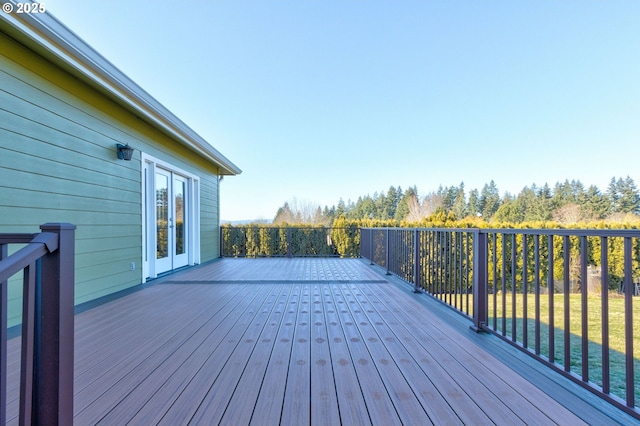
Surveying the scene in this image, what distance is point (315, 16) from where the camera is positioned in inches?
351

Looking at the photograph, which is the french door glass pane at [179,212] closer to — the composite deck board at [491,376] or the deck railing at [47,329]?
the composite deck board at [491,376]

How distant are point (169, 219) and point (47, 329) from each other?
483cm

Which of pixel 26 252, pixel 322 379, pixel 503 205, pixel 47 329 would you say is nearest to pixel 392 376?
pixel 322 379

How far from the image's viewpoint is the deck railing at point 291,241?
8912 millimetres

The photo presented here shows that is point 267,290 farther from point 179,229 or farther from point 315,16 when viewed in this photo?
point 315,16

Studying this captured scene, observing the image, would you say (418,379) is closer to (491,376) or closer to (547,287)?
(491,376)

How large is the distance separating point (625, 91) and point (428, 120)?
1016cm

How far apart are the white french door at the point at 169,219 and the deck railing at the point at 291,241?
2.31m

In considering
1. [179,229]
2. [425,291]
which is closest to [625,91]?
[425,291]

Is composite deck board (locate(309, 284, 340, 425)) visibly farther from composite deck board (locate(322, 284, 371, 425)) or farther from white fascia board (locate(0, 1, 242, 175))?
white fascia board (locate(0, 1, 242, 175))

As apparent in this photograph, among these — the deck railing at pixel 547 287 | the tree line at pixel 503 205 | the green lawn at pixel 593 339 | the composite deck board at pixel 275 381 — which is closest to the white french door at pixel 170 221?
the composite deck board at pixel 275 381

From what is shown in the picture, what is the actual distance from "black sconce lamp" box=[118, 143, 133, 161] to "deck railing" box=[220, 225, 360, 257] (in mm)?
4674

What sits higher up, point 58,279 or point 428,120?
point 428,120

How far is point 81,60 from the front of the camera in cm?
289
